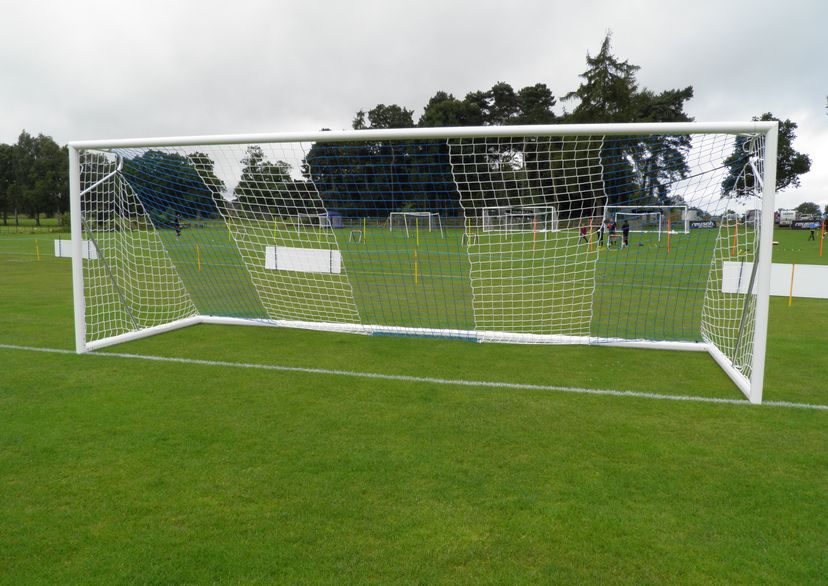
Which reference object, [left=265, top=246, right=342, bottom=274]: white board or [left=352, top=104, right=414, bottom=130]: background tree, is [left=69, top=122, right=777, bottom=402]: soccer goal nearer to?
[left=265, top=246, right=342, bottom=274]: white board

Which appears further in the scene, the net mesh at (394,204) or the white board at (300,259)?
the white board at (300,259)

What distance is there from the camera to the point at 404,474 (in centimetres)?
359

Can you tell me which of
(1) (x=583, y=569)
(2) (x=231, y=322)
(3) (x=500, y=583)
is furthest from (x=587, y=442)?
(2) (x=231, y=322)

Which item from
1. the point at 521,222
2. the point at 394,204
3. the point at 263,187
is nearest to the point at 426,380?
the point at 394,204

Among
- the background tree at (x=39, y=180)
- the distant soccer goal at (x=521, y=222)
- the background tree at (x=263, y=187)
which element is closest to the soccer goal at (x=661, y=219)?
the distant soccer goal at (x=521, y=222)

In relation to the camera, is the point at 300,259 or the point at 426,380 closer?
the point at 426,380

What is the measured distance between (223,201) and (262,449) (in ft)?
16.1

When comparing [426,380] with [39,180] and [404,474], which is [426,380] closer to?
[404,474]

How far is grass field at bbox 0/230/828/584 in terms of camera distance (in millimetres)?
2711

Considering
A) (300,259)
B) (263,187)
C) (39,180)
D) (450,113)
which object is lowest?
(300,259)

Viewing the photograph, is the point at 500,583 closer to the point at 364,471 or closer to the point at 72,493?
the point at 364,471

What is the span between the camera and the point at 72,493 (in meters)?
3.34

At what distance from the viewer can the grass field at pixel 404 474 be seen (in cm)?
271

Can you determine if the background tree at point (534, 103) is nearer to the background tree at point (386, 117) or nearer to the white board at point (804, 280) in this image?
the background tree at point (386, 117)
